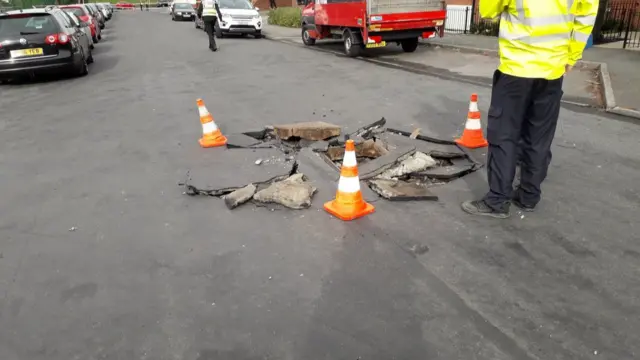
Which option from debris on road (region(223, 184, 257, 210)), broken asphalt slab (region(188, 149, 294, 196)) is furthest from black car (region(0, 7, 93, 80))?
debris on road (region(223, 184, 257, 210))

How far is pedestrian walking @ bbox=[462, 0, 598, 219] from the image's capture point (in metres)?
3.50

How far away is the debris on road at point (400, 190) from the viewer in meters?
4.39

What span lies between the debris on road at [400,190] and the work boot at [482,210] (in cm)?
32

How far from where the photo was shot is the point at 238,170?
207 inches

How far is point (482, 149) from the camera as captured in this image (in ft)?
18.6

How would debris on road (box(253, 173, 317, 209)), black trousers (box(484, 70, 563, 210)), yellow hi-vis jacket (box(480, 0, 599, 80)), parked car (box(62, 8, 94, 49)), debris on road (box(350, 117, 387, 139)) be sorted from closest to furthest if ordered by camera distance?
yellow hi-vis jacket (box(480, 0, 599, 80)) < black trousers (box(484, 70, 563, 210)) < debris on road (box(253, 173, 317, 209)) < debris on road (box(350, 117, 387, 139)) < parked car (box(62, 8, 94, 49))

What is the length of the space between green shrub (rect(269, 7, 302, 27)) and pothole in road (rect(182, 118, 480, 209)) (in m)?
22.7

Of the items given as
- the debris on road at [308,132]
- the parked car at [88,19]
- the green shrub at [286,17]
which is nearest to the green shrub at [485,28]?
the green shrub at [286,17]

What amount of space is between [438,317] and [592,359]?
79 centimetres

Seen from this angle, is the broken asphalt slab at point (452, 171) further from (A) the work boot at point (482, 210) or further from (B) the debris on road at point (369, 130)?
(B) the debris on road at point (369, 130)

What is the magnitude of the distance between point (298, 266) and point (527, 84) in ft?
7.26

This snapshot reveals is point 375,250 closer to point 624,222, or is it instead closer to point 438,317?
point 438,317

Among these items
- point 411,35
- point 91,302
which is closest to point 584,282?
point 91,302

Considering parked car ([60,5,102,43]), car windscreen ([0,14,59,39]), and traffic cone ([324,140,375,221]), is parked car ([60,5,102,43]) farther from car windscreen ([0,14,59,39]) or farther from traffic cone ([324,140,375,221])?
traffic cone ([324,140,375,221])
